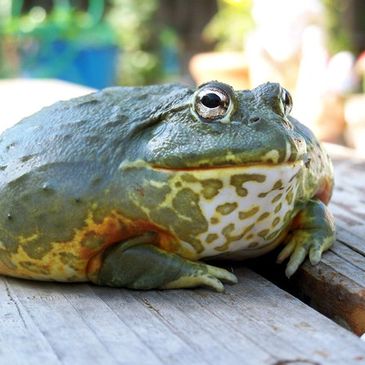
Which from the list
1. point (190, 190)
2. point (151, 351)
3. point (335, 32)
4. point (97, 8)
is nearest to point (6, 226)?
point (190, 190)

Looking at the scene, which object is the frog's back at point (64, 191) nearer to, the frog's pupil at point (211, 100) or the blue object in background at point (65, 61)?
the frog's pupil at point (211, 100)

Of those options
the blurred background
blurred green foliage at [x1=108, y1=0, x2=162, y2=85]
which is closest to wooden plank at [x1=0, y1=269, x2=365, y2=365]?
the blurred background

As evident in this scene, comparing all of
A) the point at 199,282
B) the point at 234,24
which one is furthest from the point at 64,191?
the point at 234,24

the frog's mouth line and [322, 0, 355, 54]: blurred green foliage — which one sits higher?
[322, 0, 355, 54]: blurred green foliage

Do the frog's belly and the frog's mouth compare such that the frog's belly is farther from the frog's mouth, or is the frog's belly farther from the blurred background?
the blurred background

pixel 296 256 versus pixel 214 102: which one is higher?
pixel 214 102

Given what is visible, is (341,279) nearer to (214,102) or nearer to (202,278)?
(202,278)

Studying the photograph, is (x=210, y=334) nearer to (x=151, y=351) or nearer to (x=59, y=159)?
(x=151, y=351)
